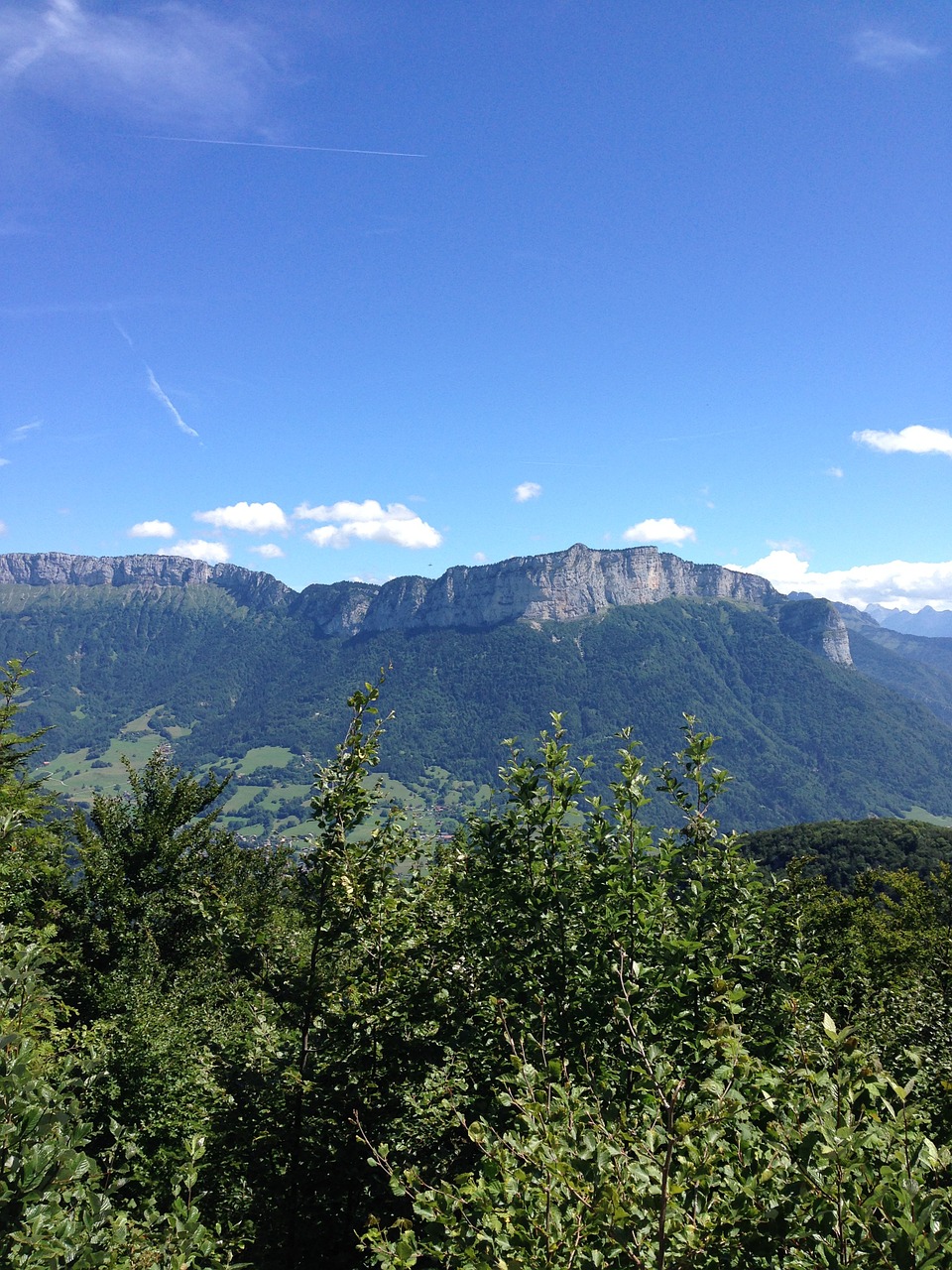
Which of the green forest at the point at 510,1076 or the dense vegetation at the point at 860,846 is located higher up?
the green forest at the point at 510,1076

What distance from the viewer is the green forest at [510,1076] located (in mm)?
3258

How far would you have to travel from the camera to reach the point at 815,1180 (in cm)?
320

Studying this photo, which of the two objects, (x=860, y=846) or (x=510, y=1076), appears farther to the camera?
(x=860, y=846)

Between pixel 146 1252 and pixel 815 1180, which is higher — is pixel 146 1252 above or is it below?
below

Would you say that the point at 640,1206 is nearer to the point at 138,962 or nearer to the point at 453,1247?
the point at 453,1247

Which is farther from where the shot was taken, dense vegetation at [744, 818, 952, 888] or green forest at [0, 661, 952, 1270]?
dense vegetation at [744, 818, 952, 888]

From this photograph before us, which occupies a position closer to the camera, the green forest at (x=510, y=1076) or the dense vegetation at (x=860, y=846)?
the green forest at (x=510, y=1076)

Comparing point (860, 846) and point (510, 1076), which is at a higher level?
point (510, 1076)

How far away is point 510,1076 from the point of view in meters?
4.32

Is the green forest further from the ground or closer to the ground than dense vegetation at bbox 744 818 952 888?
further from the ground

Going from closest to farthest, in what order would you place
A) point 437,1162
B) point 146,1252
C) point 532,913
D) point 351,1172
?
point 146,1252 → point 437,1162 → point 351,1172 → point 532,913

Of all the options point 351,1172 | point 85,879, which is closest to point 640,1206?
point 351,1172

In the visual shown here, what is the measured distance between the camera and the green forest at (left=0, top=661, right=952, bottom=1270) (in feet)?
10.7

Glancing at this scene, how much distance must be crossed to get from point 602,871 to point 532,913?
937mm
